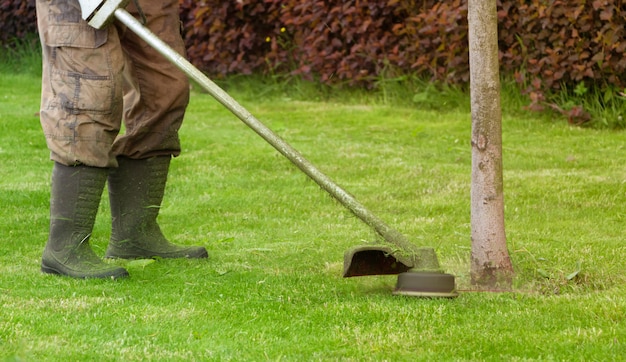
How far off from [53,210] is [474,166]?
5.11 feet

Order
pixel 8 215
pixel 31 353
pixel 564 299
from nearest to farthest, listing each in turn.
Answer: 1. pixel 31 353
2. pixel 564 299
3. pixel 8 215

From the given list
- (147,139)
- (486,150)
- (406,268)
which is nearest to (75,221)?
(147,139)

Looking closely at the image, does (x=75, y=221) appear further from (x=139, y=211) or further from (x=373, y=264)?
(x=373, y=264)

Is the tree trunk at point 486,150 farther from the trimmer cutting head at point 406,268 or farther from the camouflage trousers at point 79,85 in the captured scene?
the camouflage trousers at point 79,85

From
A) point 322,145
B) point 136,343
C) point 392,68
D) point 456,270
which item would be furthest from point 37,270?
point 392,68

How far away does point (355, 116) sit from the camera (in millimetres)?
8398

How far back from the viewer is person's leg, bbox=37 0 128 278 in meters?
3.58

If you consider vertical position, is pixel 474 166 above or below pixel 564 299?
above

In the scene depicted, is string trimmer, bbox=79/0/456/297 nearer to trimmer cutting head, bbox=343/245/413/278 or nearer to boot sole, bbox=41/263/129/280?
trimmer cutting head, bbox=343/245/413/278

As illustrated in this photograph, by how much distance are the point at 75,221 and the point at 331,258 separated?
3.48 ft

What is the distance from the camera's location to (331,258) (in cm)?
412

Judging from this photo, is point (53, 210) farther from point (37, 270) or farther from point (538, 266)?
point (538, 266)

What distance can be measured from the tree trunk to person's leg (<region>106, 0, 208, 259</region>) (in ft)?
3.88

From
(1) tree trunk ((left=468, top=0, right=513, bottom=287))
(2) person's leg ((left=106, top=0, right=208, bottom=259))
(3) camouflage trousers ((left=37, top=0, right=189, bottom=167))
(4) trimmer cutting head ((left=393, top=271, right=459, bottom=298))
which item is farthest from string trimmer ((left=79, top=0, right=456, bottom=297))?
(2) person's leg ((left=106, top=0, right=208, bottom=259))
